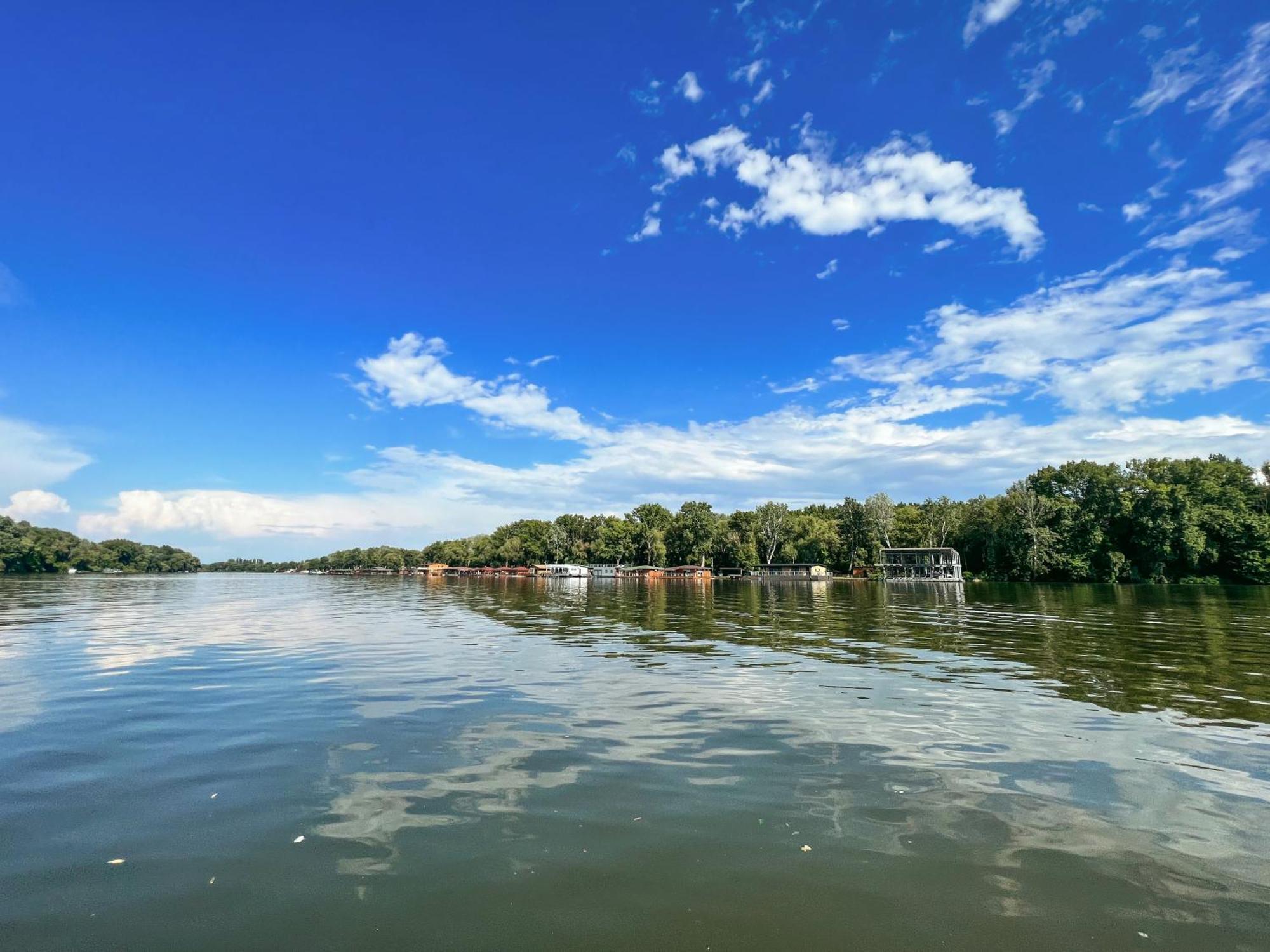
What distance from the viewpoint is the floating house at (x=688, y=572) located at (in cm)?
15700

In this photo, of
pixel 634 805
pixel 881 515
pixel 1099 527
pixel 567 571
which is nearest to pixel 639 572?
pixel 567 571

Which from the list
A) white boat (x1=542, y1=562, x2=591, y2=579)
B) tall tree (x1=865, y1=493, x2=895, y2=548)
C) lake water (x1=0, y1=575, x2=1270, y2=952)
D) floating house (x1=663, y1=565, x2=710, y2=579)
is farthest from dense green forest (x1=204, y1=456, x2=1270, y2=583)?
lake water (x1=0, y1=575, x2=1270, y2=952)

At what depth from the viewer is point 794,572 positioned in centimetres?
15475

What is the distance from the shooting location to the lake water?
18.4ft

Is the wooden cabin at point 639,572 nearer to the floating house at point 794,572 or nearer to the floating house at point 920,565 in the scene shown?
the floating house at point 794,572

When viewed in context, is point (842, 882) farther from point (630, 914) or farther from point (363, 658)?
point (363, 658)

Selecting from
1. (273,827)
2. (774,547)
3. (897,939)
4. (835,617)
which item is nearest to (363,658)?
(273,827)

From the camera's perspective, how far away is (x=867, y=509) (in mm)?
144250

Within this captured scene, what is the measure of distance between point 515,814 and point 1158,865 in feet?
24.2

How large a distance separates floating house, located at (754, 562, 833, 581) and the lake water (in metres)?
120

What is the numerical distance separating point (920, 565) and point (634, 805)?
130 metres

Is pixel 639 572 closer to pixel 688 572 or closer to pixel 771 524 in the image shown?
pixel 688 572

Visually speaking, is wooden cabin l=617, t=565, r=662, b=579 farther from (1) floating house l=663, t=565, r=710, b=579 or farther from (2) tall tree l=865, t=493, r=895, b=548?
(2) tall tree l=865, t=493, r=895, b=548

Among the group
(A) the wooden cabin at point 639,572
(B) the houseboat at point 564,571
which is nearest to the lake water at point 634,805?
(A) the wooden cabin at point 639,572
